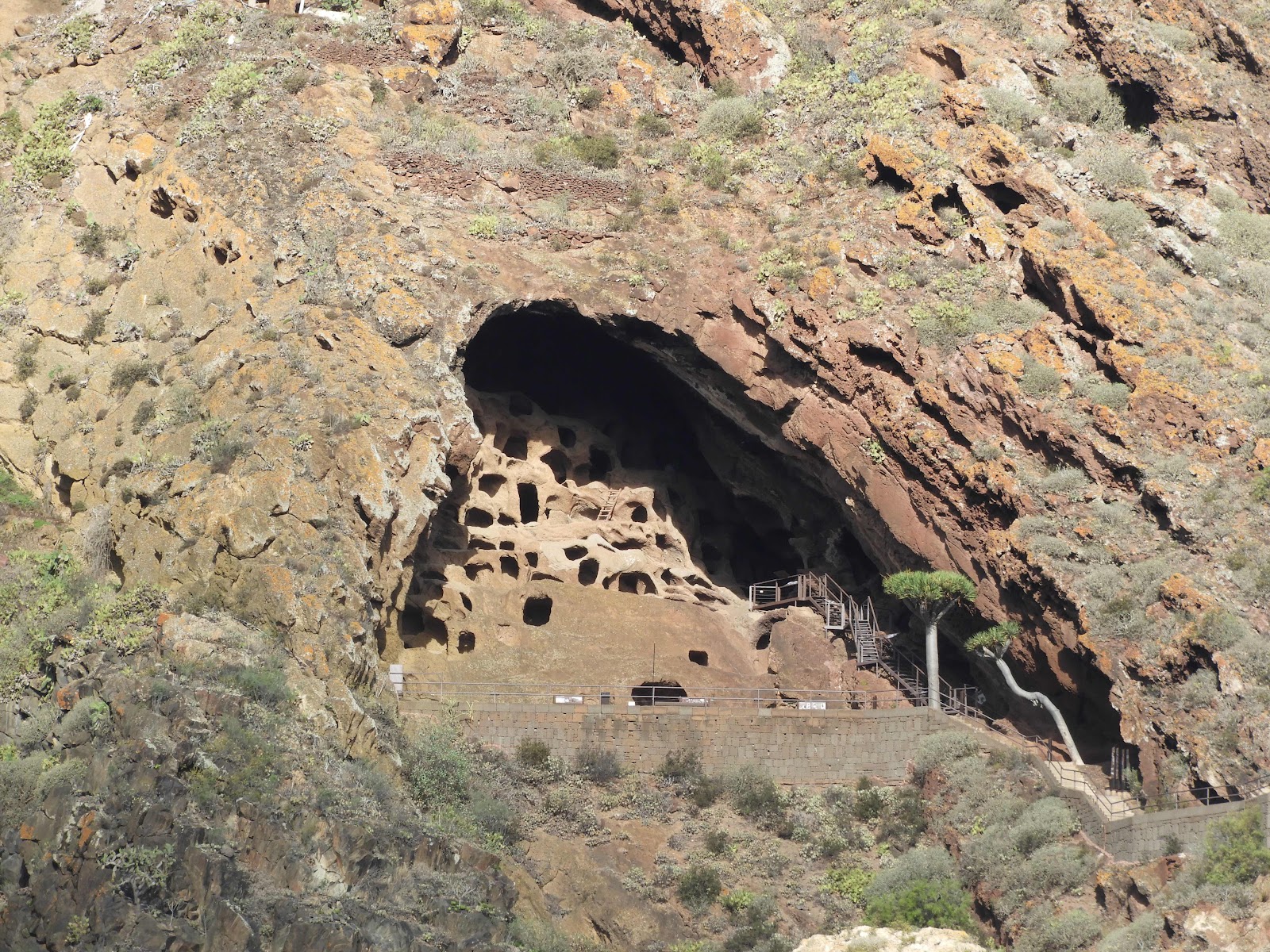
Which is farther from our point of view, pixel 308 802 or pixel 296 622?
pixel 296 622

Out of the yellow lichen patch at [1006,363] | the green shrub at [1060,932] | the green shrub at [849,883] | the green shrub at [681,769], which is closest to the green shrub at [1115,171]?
the yellow lichen patch at [1006,363]

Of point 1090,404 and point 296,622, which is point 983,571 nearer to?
point 1090,404

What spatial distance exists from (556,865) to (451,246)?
49.8ft

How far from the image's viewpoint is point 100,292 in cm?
5019

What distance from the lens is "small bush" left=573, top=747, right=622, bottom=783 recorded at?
44.3 meters

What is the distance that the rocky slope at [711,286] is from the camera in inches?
1718

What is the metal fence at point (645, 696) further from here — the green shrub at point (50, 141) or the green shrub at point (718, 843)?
the green shrub at point (50, 141)

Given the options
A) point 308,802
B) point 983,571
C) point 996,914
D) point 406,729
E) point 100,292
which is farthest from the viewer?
point 100,292

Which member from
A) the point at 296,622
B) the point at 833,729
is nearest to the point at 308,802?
the point at 296,622

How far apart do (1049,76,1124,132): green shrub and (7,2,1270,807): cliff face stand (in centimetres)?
12

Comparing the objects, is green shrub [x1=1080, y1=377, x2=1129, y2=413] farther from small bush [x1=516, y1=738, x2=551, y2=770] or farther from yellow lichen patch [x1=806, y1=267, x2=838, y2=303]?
small bush [x1=516, y1=738, x2=551, y2=770]

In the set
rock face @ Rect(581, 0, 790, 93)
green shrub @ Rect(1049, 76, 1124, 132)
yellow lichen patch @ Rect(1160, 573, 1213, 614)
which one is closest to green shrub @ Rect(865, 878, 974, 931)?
yellow lichen patch @ Rect(1160, 573, 1213, 614)

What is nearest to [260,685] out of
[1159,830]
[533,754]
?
[533,754]

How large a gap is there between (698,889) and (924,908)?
14.4ft
